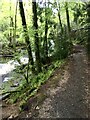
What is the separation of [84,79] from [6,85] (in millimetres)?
3417

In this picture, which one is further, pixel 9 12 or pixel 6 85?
pixel 9 12

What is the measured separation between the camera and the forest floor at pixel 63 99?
5219mm

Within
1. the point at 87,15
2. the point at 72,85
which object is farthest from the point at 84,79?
the point at 87,15

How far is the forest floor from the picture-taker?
5.22 metres

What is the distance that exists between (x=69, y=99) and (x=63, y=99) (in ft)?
0.50

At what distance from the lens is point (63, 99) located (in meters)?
5.91

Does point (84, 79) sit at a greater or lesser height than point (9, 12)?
lesser

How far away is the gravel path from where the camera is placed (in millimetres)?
5160

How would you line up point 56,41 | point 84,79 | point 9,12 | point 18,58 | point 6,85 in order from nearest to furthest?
point 84,79 → point 18,58 → point 6,85 → point 56,41 → point 9,12

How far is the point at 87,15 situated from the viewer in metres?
13.1

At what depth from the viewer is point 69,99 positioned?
5.87 m

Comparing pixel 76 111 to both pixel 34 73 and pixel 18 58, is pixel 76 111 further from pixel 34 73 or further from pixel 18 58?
pixel 34 73

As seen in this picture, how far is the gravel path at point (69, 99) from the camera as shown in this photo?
516 cm

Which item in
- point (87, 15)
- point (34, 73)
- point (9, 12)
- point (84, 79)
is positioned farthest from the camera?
point (9, 12)
